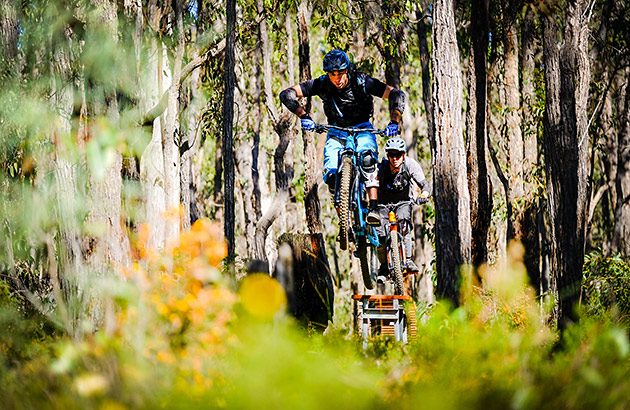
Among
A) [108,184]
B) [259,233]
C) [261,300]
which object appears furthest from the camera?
[259,233]

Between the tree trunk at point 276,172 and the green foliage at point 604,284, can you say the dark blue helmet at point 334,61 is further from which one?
the tree trunk at point 276,172

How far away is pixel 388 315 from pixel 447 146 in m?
2.16

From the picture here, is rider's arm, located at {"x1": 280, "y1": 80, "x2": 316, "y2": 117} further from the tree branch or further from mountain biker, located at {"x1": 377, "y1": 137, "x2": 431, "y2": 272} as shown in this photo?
the tree branch

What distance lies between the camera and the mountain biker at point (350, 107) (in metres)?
7.25

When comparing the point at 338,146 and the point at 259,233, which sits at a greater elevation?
the point at 338,146

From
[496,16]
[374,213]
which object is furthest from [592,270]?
[374,213]

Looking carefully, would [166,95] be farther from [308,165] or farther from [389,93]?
[389,93]

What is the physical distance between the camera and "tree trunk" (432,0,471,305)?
7422 millimetres

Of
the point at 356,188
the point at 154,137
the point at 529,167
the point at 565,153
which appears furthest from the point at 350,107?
the point at 529,167

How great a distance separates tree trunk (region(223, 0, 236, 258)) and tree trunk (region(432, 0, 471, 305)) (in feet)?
8.13

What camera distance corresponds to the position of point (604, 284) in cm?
1117

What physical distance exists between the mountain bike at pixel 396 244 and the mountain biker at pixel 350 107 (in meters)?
0.19

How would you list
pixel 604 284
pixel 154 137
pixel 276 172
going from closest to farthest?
pixel 604 284, pixel 154 137, pixel 276 172

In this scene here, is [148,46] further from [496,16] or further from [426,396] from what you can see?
[426,396]
